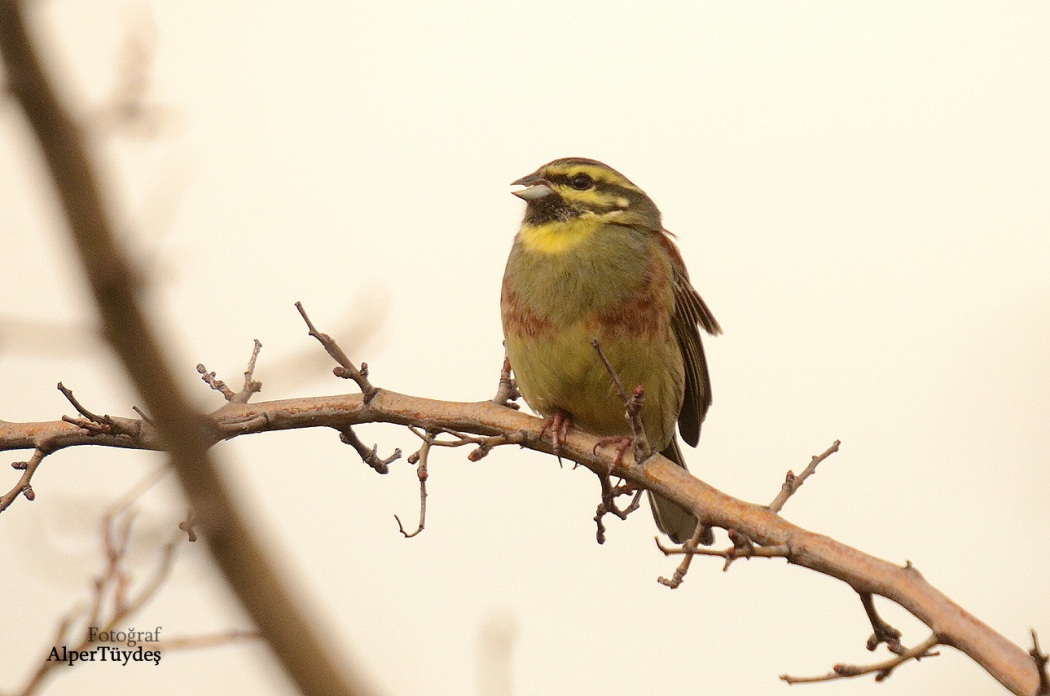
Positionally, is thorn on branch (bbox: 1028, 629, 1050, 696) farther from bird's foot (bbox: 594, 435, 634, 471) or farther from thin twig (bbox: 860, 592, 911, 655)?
bird's foot (bbox: 594, 435, 634, 471)

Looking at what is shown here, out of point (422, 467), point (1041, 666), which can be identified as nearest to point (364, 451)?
point (422, 467)

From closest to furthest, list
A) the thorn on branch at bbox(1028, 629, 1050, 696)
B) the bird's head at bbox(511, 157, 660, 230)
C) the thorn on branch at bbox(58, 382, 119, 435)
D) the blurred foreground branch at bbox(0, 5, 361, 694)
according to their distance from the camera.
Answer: the blurred foreground branch at bbox(0, 5, 361, 694) → the thorn on branch at bbox(1028, 629, 1050, 696) → the thorn on branch at bbox(58, 382, 119, 435) → the bird's head at bbox(511, 157, 660, 230)

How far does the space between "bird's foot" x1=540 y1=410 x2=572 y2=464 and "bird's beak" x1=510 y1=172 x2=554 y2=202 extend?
1.20 m

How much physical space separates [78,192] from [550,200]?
4.51m

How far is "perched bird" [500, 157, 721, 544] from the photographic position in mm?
5230

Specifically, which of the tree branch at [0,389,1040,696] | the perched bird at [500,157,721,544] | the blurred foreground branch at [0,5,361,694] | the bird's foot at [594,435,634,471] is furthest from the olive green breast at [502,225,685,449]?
the blurred foreground branch at [0,5,361,694]

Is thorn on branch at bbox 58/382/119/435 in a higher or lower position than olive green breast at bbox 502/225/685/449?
lower

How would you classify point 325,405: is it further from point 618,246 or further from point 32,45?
point 32,45

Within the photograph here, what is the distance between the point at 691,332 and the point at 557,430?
1220 millimetres

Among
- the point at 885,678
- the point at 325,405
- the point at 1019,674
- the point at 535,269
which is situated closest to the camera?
the point at 1019,674

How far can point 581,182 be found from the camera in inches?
227

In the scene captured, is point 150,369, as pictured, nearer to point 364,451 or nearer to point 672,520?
point 364,451

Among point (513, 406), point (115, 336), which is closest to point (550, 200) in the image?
point (513, 406)

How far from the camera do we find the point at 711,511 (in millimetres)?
3801
